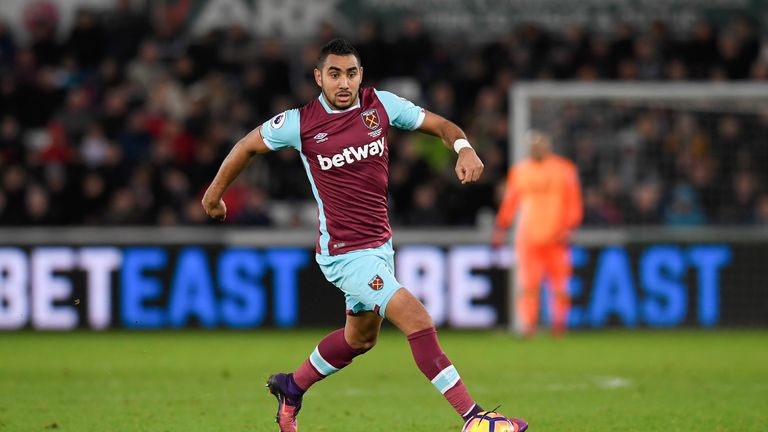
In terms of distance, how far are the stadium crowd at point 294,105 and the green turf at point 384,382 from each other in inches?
67.6

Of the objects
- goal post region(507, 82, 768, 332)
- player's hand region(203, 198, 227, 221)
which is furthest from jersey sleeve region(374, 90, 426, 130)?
goal post region(507, 82, 768, 332)

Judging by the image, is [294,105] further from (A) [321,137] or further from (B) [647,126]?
(A) [321,137]

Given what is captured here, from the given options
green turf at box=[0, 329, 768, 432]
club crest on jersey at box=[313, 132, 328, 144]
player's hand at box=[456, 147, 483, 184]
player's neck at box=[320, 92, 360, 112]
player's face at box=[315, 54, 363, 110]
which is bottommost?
green turf at box=[0, 329, 768, 432]

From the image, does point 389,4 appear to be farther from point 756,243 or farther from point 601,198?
point 756,243

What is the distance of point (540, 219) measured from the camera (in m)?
14.4

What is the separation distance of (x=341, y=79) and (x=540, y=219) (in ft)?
26.7

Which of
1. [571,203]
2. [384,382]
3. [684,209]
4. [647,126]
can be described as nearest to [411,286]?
[571,203]

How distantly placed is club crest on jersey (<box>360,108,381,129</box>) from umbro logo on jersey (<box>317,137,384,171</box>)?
0.26 feet

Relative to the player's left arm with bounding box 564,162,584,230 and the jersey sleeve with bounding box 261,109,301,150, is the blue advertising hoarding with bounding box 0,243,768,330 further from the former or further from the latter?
the jersey sleeve with bounding box 261,109,301,150

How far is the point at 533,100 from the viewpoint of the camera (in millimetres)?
15820

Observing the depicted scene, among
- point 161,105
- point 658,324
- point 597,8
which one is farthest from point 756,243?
point 161,105

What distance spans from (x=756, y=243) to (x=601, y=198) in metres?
1.86

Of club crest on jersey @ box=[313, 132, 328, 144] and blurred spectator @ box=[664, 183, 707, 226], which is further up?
club crest on jersey @ box=[313, 132, 328, 144]

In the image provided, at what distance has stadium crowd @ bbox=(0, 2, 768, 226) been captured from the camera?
15.9 m
